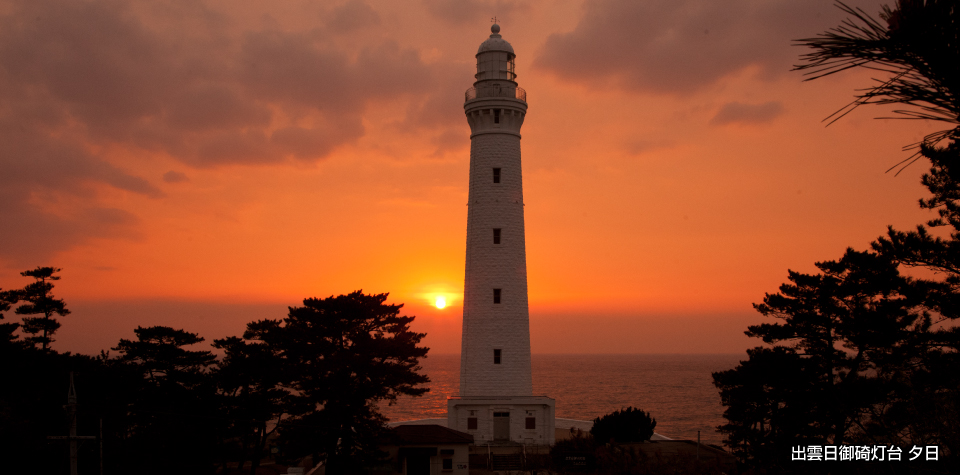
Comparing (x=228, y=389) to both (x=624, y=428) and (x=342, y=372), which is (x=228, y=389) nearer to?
(x=342, y=372)

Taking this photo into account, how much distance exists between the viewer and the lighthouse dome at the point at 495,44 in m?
36.0

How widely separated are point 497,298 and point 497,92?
1022cm

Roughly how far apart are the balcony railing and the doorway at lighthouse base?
585 inches

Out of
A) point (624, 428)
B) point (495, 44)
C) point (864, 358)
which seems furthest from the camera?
point (624, 428)

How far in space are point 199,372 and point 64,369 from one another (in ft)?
16.8

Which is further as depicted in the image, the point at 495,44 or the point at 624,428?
the point at 624,428

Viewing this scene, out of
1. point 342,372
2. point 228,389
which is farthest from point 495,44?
point 228,389

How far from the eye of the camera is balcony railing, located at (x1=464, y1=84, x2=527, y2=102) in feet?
115

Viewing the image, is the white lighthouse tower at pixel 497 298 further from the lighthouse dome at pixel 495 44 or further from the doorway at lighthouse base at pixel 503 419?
the lighthouse dome at pixel 495 44

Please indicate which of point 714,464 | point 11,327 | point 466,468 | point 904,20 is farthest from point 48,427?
point 904,20

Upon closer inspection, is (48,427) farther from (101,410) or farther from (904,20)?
(904,20)

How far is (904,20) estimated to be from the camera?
3854mm

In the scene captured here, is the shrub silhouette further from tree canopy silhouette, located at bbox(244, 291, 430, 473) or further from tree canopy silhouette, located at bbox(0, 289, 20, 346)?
tree canopy silhouette, located at bbox(0, 289, 20, 346)

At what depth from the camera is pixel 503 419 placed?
33812 mm
